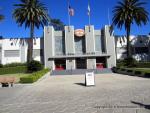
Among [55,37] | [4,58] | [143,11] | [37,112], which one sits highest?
[143,11]

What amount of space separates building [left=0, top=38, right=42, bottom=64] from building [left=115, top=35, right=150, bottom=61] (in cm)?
1895

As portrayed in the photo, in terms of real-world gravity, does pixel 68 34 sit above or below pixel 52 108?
above

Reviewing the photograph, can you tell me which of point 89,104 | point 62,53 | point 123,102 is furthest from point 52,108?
point 62,53

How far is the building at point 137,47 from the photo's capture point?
196 feet

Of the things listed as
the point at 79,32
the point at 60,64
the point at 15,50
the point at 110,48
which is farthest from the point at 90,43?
the point at 15,50

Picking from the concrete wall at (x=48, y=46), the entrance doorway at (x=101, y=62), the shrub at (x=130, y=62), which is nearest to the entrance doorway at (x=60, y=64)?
the concrete wall at (x=48, y=46)

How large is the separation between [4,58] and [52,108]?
4988cm

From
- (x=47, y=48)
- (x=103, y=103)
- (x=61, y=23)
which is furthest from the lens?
(x=61, y=23)

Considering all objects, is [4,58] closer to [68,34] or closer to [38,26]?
[38,26]

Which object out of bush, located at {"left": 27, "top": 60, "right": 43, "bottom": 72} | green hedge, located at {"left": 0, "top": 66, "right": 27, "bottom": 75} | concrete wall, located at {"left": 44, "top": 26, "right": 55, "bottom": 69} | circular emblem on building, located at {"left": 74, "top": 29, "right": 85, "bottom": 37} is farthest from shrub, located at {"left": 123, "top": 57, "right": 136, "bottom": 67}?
green hedge, located at {"left": 0, "top": 66, "right": 27, "bottom": 75}

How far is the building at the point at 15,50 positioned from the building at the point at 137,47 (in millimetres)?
18955

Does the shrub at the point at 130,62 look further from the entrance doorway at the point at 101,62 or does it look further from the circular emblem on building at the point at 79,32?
the circular emblem on building at the point at 79,32

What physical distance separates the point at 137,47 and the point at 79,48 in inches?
564

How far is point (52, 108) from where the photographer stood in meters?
10.6
